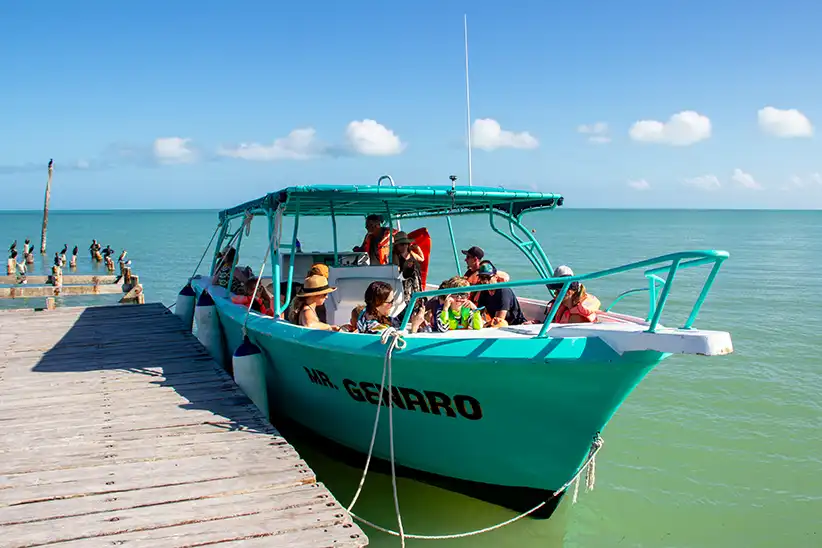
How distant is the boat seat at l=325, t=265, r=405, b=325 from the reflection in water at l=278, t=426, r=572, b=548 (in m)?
1.64

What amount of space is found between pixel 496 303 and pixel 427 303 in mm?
823

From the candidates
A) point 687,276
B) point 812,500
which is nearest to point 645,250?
point 687,276

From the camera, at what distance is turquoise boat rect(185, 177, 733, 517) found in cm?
493

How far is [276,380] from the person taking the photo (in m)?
7.77

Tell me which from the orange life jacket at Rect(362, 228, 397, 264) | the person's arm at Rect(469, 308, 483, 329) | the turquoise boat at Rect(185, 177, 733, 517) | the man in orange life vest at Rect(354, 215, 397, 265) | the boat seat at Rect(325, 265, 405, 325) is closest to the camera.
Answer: the turquoise boat at Rect(185, 177, 733, 517)

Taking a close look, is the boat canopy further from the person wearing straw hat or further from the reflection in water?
the reflection in water

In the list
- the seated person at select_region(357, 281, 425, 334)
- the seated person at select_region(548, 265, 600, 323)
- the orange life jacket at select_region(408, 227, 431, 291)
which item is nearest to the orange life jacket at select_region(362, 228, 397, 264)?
the orange life jacket at select_region(408, 227, 431, 291)

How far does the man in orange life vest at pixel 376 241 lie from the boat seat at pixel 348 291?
A: 4.63ft

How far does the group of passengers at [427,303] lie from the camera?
634 cm

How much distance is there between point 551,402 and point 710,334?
4.47 feet

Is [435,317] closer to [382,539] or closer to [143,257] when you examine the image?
[382,539]

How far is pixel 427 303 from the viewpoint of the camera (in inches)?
296

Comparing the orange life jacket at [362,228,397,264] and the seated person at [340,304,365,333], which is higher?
the orange life jacket at [362,228,397,264]

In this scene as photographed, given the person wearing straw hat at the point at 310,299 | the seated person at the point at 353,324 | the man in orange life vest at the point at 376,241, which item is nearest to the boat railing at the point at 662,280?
the seated person at the point at 353,324
